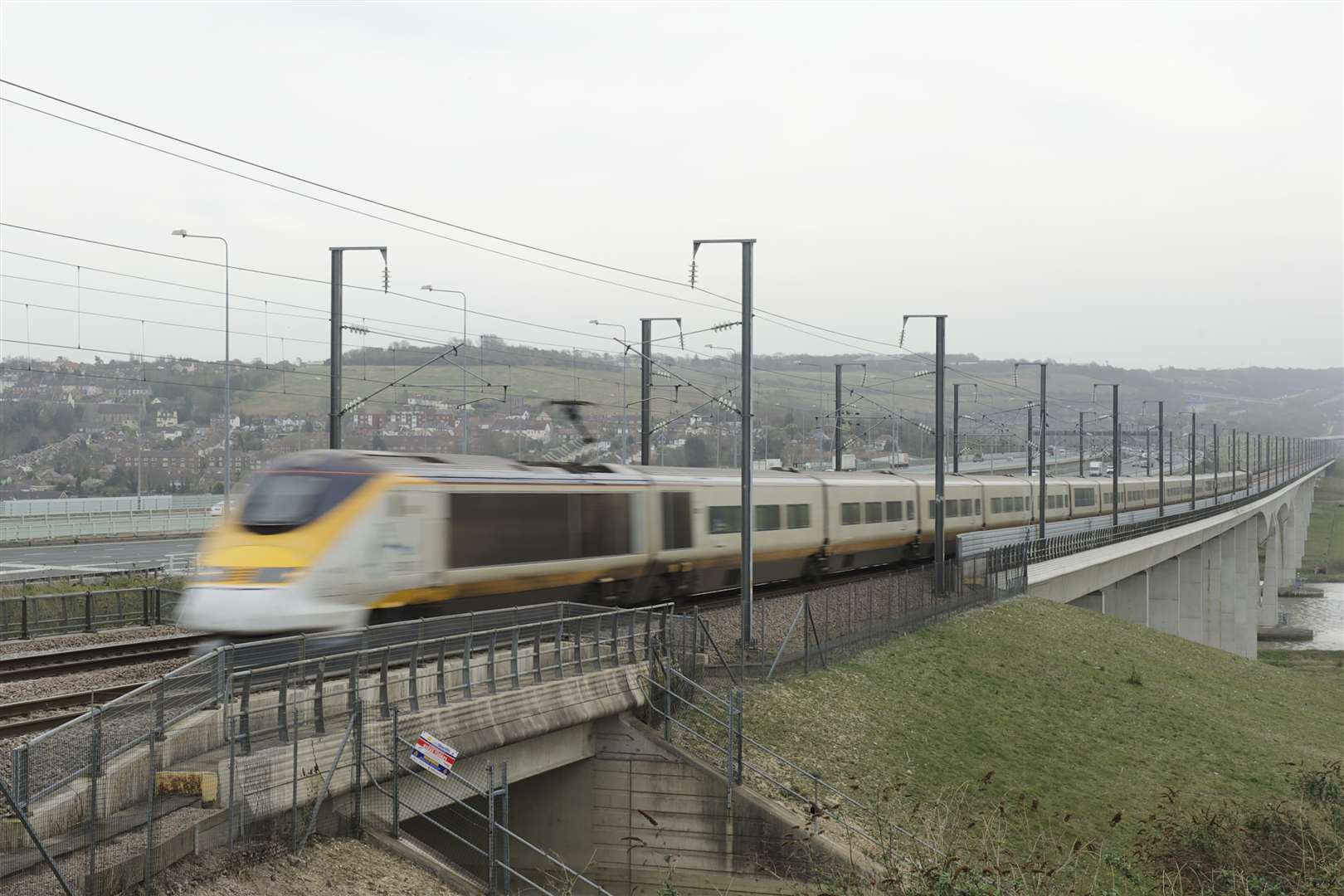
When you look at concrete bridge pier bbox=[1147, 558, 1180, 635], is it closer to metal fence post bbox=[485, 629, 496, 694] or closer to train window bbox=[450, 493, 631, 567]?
train window bbox=[450, 493, 631, 567]

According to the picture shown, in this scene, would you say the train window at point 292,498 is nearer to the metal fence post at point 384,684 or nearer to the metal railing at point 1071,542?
the metal fence post at point 384,684

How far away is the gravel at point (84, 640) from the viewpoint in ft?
79.9

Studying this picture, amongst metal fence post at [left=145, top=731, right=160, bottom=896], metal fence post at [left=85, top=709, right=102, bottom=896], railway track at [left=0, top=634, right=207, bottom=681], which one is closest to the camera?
metal fence post at [left=85, top=709, right=102, bottom=896]

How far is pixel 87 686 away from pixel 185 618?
8.09ft

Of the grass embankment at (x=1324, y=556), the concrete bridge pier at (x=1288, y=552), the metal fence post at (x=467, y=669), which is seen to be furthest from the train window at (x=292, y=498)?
the grass embankment at (x=1324, y=556)

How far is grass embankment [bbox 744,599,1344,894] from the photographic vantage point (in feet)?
72.3

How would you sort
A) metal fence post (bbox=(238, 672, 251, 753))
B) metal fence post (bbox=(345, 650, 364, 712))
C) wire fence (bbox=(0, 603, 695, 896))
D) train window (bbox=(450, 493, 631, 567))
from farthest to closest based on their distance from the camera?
1. train window (bbox=(450, 493, 631, 567))
2. metal fence post (bbox=(345, 650, 364, 712))
3. metal fence post (bbox=(238, 672, 251, 753))
4. wire fence (bbox=(0, 603, 695, 896))

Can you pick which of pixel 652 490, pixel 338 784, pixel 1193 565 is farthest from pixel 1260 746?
pixel 1193 565

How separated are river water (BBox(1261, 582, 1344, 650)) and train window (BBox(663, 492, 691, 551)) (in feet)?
244

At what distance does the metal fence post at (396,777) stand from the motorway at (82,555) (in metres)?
26.9

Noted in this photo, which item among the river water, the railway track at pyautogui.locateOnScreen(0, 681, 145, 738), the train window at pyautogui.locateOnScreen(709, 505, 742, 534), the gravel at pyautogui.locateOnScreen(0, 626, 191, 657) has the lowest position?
the river water

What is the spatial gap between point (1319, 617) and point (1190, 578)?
111 feet

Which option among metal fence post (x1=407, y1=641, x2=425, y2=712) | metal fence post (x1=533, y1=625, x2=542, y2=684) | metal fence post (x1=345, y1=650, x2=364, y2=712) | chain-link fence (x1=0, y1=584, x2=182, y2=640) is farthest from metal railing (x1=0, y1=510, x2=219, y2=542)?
metal fence post (x1=345, y1=650, x2=364, y2=712)

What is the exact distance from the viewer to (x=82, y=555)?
168 feet
